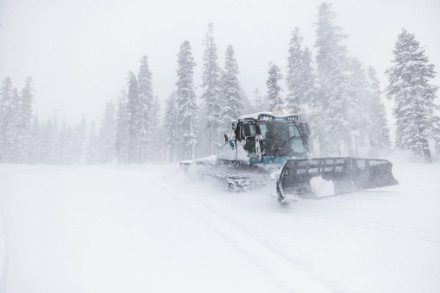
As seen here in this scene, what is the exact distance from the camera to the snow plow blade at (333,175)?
18.7 feet

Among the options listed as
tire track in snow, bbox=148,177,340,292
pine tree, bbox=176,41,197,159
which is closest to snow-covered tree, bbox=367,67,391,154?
pine tree, bbox=176,41,197,159

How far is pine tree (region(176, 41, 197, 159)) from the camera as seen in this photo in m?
32.6

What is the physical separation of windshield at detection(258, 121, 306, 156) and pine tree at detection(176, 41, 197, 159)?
2427cm

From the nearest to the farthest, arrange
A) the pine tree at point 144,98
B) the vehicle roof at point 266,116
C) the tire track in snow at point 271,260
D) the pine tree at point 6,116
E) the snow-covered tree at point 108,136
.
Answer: the tire track in snow at point 271,260
the vehicle roof at point 266,116
the pine tree at point 144,98
the pine tree at point 6,116
the snow-covered tree at point 108,136

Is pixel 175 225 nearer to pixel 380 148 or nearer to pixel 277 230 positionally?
pixel 277 230

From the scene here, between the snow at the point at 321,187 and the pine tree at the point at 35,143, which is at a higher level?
the pine tree at the point at 35,143

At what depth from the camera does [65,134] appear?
7538 centimetres

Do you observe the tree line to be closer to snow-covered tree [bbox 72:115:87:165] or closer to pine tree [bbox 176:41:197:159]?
pine tree [bbox 176:41:197:159]

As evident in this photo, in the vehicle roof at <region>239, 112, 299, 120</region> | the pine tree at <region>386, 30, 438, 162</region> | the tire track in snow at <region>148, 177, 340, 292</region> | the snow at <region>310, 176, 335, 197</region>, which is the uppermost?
the pine tree at <region>386, 30, 438, 162</region>

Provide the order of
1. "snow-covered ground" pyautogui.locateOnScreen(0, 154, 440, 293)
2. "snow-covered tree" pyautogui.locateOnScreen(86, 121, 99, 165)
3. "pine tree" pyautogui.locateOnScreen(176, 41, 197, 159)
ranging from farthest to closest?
"snow-covered tree" pyautogui.locateOnScreen(86, 121, 99, 165) < "pine tree" pyautogui.locateOnScreen(176, 41, 197, 159) < "snow-covered ground" pyautogui.locateOnScreen(0, 154, 440, 293)

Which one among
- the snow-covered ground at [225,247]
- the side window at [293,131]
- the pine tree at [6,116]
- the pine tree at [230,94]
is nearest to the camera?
the snow-covered ground at [225,247]

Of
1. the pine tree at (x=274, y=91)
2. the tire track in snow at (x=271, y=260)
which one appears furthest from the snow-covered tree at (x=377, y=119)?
the tire track in snow at (x=271, y=260)

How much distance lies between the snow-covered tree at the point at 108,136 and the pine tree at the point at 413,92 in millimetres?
62461

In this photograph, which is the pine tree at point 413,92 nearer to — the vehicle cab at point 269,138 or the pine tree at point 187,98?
the vehicle cab at point 269,138
